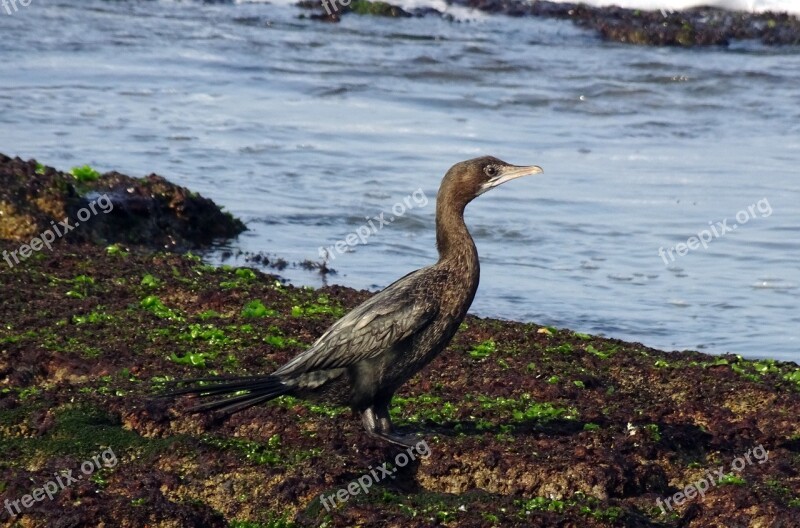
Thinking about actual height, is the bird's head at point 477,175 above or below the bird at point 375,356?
above

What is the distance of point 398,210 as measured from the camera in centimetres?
1377

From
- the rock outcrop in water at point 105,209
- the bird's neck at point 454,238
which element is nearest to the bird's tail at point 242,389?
the bird's neck at point 454,238

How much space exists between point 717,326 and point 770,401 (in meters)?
3.41

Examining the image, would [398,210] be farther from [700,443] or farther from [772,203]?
[700,443]

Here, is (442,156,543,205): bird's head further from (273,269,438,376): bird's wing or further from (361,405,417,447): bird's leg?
(361,405,417,447): bird's leg

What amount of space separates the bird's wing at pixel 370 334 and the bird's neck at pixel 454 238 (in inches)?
14.5

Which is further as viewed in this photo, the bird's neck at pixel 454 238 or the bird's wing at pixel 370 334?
the bird's neck at pixel 454 238

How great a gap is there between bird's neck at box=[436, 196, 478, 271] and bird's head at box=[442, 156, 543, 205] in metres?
0.09

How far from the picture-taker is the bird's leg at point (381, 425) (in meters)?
5.96

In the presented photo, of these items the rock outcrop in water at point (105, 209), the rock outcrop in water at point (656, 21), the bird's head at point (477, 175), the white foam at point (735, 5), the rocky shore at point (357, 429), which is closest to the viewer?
the rocky shore at point (357, 429)

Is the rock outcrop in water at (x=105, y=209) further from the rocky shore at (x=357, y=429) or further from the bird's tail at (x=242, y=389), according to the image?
the bird's tail at (x=242, y=389)

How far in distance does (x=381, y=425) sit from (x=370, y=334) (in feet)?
1.46

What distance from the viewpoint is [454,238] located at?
6.50 meters

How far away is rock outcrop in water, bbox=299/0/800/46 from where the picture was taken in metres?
26.8
